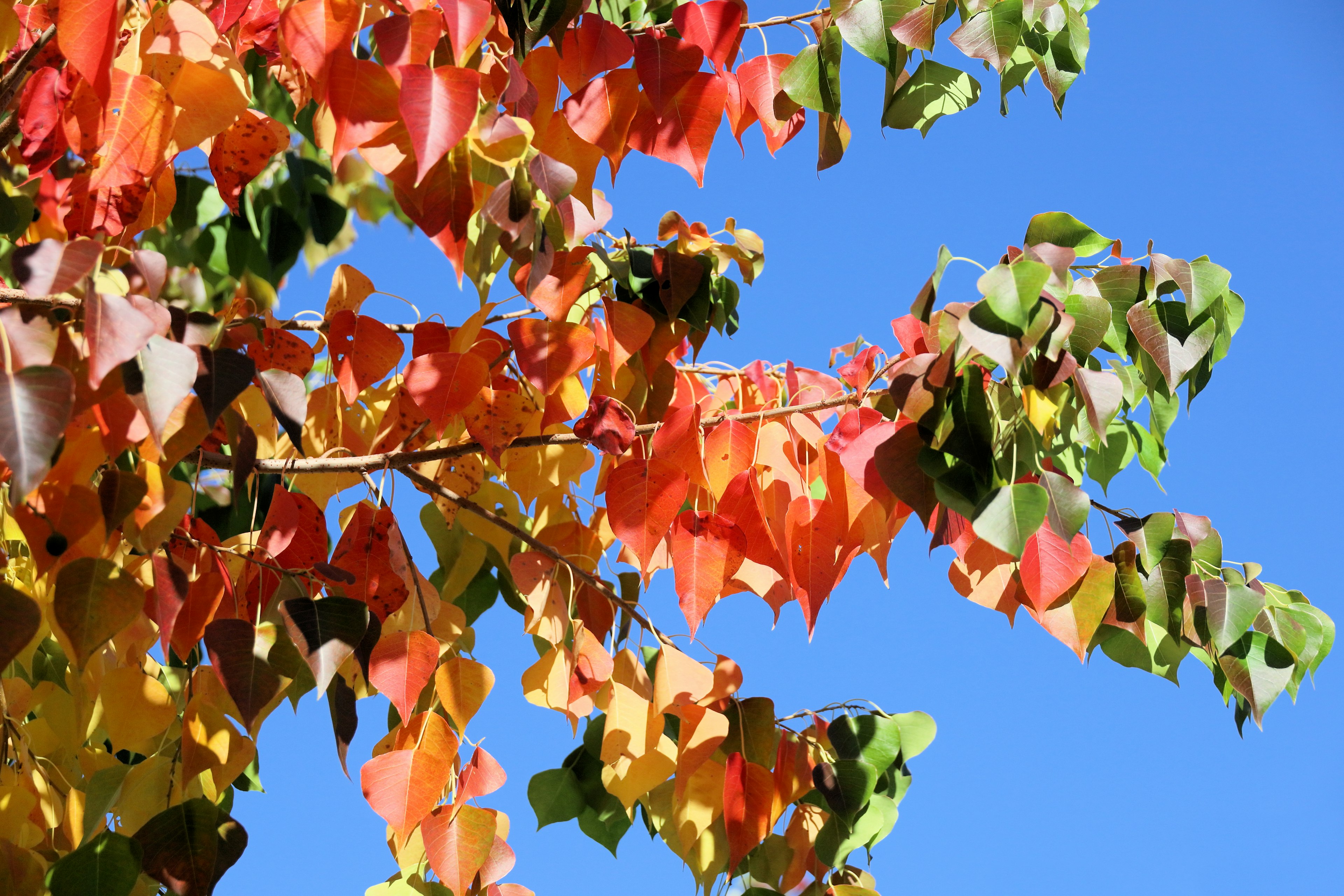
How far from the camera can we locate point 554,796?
5.14 feet

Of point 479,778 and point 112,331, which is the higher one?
point 112,331

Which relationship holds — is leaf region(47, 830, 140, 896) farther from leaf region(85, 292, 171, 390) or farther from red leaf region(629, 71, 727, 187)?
red leaf region(629, 71, 727, 187)

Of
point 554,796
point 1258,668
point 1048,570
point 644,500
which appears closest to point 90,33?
point 644,500

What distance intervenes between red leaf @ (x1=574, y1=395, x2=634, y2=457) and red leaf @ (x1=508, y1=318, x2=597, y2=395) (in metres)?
0.05

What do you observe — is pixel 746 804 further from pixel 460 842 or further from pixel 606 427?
pixel 606 427

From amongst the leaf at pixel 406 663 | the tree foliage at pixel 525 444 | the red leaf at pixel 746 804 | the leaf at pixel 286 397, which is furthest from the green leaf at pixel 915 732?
the leaf at pixel 286 397

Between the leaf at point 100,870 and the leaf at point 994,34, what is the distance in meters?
1.18

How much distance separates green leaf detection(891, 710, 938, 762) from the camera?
4.86 feet

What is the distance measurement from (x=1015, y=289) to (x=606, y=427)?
19.0 inches

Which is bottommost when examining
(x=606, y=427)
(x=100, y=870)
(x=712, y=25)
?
(x=100, y=870)

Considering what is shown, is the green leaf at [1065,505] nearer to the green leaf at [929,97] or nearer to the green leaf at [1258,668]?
the green leaf at [1258,668]

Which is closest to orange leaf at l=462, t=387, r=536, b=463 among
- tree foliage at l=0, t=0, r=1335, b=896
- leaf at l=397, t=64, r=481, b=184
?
tree foliage at l=0, t=0, r=1335, b=896

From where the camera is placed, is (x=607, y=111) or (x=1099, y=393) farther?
(x=607, y=111)

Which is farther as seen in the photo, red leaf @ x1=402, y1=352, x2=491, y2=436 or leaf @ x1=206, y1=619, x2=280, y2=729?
red leaf @ x1=402, y1=352, x2=491, y2=436
